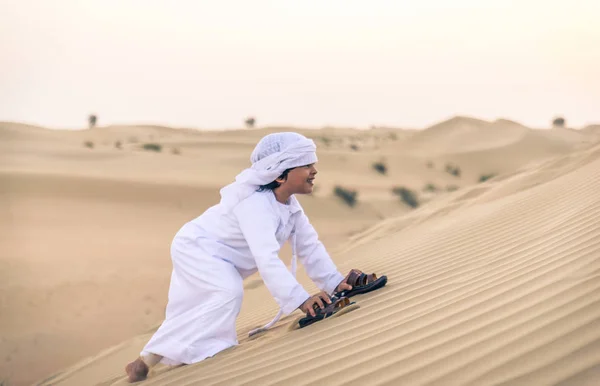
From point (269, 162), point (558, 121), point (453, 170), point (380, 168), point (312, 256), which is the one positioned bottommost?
point (312, 256)

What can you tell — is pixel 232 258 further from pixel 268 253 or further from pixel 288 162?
pixel 288 162

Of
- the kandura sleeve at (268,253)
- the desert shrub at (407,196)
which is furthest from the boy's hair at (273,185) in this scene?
the desert shrub at (407,196)

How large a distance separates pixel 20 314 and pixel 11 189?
380 inches

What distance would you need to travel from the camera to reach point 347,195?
62.4 feet

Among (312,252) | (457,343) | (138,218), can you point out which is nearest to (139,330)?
(312,252)

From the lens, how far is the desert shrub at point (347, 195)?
1884 cm

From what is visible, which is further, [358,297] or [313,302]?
[358,297]

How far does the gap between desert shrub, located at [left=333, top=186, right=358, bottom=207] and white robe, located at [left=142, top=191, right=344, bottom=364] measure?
14706mm

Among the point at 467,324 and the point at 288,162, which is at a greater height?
the point at 288,162

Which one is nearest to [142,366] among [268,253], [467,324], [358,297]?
[268,253]

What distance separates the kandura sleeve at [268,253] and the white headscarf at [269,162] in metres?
0.09

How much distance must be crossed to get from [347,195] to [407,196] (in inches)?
91.8

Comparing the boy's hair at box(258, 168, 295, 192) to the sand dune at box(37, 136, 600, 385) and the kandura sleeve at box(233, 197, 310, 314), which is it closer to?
the kandura sleeve at box(233, 197, 310, 314)

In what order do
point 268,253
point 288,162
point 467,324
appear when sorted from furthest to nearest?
point 288,162 < point 268,253 < point 467,324
